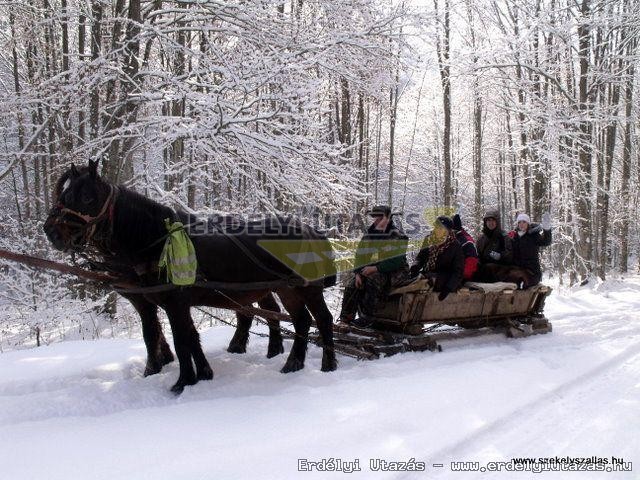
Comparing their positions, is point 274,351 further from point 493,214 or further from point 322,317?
point 493,214

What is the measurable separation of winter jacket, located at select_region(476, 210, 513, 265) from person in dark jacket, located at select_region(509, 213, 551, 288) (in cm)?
9

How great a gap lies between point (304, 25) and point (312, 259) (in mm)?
3645

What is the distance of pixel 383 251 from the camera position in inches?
218

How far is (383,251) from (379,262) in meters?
0.14

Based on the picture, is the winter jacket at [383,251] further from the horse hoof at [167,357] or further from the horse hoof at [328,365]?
the horse hoof at [167,357]

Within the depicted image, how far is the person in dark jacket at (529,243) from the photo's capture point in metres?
6.67

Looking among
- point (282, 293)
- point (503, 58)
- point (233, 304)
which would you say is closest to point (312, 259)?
point (282, 293)

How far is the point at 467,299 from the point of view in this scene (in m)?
5.83

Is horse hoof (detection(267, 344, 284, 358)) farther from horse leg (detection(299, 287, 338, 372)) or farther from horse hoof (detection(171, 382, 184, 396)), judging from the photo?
horse hoof (detection(171, 382, 184, 396))

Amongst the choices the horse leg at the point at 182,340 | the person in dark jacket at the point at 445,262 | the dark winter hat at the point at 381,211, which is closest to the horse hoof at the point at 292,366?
the horse leg at the point at 182,340

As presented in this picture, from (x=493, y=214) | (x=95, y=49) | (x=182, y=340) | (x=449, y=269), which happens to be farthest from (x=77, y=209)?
(x=493, y=214)

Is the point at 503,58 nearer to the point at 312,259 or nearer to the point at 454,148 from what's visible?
the point at 312,259

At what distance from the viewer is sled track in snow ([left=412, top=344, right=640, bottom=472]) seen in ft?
9.86

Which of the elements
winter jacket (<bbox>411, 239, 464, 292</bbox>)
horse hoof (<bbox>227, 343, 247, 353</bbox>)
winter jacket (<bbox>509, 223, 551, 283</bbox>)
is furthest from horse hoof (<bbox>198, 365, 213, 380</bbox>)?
winter jacket (<bbox>509, 223, 551, 283</bbox>)
